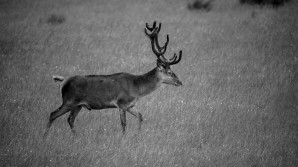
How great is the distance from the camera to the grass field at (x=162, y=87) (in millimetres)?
8477

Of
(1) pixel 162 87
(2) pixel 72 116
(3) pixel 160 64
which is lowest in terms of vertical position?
(1) pixel 162 87

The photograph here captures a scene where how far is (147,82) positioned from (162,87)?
8.54ft

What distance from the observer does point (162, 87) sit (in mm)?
12633

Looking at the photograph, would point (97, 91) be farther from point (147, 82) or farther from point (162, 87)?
point (162, 87)

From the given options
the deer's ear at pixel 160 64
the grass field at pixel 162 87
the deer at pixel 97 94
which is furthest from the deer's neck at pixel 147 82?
the grass field at pixel 162 87

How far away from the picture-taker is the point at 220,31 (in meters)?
17.4

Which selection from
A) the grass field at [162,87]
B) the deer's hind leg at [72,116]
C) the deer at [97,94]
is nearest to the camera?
the grass field at [162,87]

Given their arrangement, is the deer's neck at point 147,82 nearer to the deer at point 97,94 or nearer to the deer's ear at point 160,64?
the deer at point 97,94

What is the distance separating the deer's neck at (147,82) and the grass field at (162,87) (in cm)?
75

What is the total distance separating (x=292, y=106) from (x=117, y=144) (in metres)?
5.08

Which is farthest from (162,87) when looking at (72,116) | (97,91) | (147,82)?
(72,116)

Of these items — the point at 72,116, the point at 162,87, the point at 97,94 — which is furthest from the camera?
the point at 162,87

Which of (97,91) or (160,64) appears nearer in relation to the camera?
(97,91)

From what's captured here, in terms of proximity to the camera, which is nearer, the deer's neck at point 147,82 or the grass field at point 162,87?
the grass field at point 162,87
